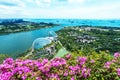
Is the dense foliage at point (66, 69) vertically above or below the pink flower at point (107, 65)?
below

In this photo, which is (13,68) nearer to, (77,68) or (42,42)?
(77,68)

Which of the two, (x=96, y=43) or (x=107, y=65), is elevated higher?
(x=107, y=65)

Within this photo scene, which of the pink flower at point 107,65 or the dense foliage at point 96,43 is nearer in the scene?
the pink flower at point 107,65

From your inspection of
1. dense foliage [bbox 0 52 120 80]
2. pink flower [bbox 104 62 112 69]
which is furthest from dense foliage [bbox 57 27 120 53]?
pink flower [bbox 104 62 112 69]

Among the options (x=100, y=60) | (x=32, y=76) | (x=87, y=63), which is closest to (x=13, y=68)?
(x=32, y=76)

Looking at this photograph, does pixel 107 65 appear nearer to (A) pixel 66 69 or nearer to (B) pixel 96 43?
(A) pixel 66 69

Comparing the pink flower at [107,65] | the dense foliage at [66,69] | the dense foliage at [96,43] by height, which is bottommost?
the dense foliage at [96,43]

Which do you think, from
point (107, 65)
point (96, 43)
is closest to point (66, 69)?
point (107, 65)

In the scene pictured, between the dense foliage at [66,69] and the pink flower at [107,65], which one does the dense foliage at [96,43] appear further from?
the pink flower at [107,65]

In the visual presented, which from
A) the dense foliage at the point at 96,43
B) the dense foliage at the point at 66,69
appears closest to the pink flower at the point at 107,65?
the dense foliage at the point at 66,69
